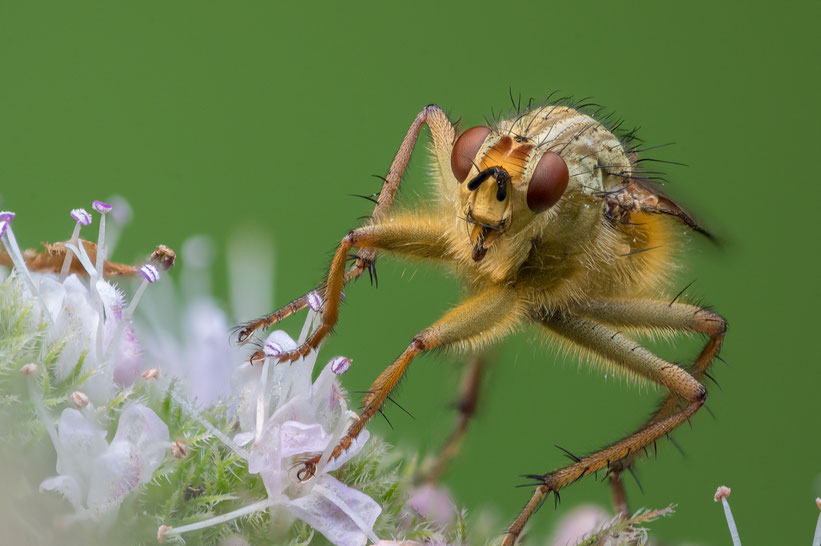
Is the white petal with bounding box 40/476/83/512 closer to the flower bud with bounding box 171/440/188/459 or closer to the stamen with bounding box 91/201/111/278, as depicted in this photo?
the flower bud with bounding box 171/440/188/459

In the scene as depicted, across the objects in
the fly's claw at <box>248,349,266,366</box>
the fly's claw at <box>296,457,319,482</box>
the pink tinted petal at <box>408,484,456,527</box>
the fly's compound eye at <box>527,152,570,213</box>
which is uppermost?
the fly's compound eye at <box>527,152,570,213</box>

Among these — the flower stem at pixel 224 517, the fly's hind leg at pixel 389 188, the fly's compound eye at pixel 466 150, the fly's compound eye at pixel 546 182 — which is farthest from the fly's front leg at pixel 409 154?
the flower stem at pixel 224 517

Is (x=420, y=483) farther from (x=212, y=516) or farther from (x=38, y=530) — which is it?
(x=38, y=530)

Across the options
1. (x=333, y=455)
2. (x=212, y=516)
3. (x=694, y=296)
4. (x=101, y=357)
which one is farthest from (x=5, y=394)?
(x=694, y=296)

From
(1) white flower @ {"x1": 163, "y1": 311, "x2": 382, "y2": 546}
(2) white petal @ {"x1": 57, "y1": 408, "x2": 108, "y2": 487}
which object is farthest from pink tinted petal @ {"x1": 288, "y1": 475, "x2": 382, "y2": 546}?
(2) white petal @ {"x1": 57, "y1": 408, "x2": 108, "y2": 487}

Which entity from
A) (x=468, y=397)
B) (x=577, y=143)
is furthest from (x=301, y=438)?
(x=468, y=397)
